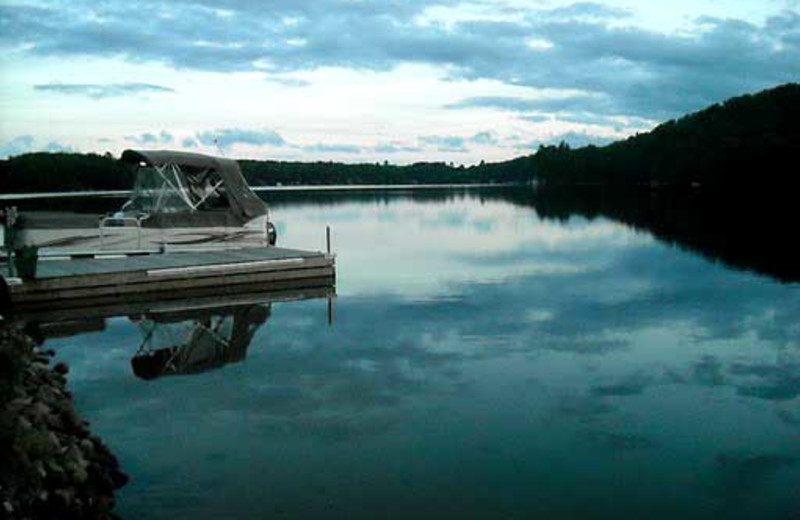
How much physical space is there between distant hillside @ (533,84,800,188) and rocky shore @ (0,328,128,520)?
79157mm

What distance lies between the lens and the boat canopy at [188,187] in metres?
20.0

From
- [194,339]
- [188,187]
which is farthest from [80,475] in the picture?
[188,187]

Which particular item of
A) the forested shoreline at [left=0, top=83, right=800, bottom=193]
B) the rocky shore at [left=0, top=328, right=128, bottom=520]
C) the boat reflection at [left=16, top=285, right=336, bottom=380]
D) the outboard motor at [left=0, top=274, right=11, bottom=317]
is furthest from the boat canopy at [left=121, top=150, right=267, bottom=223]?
the forested shoreline at [left=0, top=83, right=800, bottom=193]

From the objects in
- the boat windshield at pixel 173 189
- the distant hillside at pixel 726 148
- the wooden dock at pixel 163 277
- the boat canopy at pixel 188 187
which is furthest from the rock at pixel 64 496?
the distant hillside at pixel 726 148

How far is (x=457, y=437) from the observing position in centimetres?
806

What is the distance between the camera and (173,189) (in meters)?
20.0

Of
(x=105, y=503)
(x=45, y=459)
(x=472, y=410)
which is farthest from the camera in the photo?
(x=472, y=410)

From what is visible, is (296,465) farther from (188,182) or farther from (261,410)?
(188,182)

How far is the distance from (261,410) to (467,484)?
3.02m

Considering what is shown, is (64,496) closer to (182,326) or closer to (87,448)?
(87,448)

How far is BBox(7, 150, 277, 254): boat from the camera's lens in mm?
17953

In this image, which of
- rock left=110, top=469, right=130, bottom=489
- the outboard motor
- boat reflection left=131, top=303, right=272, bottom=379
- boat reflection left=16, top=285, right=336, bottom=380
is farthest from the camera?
the outboard motor

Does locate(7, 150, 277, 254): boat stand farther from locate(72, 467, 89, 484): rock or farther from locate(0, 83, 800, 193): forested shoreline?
locate(0, 83, 800, 193): forested shoreline

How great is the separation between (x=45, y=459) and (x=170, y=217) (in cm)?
1376
